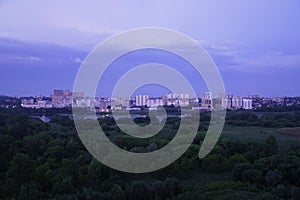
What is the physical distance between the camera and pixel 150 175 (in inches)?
374

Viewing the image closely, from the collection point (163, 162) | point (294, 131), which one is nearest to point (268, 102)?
point (294, 131)

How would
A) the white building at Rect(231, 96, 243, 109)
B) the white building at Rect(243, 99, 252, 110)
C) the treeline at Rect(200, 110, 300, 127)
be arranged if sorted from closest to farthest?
the treeline at Rect(200, 110, 300, 127) < the white building at Rect(231, 96, 243, 109) < the white building at Rect(243, 99, 252, 110)

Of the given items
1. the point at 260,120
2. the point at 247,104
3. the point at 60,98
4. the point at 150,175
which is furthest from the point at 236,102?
the point at 150,175

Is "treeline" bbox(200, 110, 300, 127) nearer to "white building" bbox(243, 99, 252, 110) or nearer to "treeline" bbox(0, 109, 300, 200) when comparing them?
"treeline" bbox(0, 109, 300, 200)

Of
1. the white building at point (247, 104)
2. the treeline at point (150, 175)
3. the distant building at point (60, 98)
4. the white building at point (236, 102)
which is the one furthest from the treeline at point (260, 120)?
the distant building at point (60, 98)

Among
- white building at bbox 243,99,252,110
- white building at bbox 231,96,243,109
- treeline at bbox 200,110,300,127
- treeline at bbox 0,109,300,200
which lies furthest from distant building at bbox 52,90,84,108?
white building at bbox 243,99,252,110

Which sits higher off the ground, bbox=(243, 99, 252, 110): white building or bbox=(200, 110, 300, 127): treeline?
bbox=(243, 99, 252, 110): white building

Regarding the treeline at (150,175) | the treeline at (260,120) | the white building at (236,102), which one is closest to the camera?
the treeline at (150,175)

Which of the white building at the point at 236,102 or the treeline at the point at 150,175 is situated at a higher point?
the white building at the point at 236,102

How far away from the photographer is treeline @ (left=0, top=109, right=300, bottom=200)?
7.23 m

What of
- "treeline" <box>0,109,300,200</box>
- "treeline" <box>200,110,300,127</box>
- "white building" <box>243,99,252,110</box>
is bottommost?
"treeline" <box>0,109,300,200</box>

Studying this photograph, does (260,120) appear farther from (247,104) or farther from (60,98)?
(60,98)

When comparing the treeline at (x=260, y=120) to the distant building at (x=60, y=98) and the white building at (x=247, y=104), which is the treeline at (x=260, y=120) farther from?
the distant building at (x=60, y=98)

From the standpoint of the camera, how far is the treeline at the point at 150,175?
7.23 meters
